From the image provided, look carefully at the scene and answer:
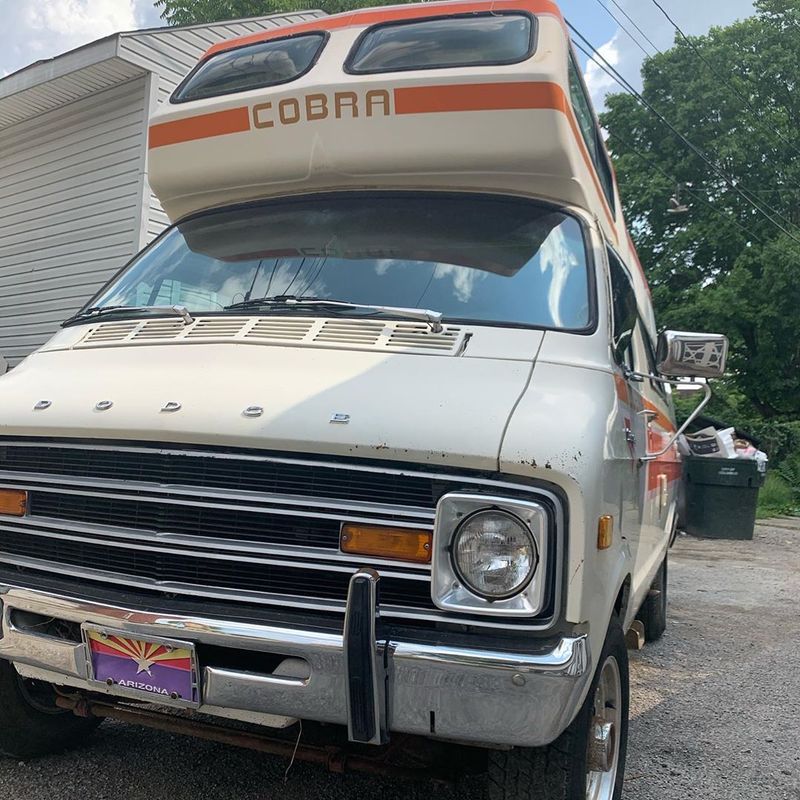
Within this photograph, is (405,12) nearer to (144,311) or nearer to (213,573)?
(144,311)

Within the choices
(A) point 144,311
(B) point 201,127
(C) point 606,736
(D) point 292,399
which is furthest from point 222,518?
(B) point 201,127

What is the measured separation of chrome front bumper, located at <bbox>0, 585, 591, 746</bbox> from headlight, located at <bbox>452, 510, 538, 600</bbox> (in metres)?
0.16

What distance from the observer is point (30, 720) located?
315 cm

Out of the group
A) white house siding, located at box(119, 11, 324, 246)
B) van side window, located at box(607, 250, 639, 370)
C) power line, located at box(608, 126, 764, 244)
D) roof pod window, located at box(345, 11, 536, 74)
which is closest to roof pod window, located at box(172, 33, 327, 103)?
roof pod window, located at box(345, 11, 536, 74)

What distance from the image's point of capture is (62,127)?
10617 millimetres

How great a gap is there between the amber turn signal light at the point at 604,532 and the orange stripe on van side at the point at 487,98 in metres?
1.66

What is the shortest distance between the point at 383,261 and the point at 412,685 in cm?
169

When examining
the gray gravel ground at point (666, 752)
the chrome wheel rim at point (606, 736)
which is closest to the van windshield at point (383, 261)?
the chrome wheel rim at point (606, 736)

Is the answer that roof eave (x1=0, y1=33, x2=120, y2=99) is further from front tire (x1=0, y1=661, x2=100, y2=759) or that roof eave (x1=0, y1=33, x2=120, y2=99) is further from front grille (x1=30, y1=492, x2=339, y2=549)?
front grille (x1=30, y1=492, x2=339, y2=549)

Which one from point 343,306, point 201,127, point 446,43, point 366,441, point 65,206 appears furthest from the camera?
point 65,206

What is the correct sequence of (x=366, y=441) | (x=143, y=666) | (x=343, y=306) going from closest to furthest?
(x=366, y=441) → (x=143, y=666) → (x=343, y=306)

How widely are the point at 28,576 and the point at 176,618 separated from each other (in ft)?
2.14

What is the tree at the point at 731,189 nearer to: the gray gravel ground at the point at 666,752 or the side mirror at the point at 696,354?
the gray gravel ground at the point at 666,752

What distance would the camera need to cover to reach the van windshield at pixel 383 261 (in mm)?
3020
